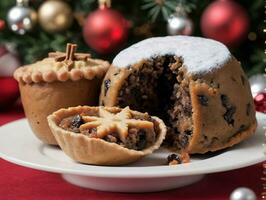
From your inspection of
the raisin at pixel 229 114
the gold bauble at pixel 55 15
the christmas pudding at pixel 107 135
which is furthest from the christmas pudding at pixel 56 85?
the gold bauble at pixel 55 15

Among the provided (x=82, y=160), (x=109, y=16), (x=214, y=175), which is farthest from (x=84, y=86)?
(x=109, y=16)

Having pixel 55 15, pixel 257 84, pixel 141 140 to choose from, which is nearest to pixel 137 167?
pixel 141 140

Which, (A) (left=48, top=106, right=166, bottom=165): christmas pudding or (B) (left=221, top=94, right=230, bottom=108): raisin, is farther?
(B) (left=221, top=94, right=230, bottom=108): raisin

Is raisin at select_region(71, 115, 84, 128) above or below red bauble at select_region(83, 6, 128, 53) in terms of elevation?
above

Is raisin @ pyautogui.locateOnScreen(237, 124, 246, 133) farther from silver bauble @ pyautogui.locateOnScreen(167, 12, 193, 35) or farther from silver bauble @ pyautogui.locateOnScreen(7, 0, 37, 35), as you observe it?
silver bauble @ pyautogui.locateOnScreen(7, 0, 37, 35)

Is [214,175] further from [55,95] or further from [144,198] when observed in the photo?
[55,95]

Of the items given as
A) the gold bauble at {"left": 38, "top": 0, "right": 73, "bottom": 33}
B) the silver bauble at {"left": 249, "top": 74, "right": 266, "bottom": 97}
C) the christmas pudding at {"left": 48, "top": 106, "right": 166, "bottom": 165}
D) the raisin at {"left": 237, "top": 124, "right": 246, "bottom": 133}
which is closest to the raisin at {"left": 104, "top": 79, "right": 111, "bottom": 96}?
the christmas pudding at {"left": 48, "top": 106, "right": 166, "bottom": 165}
